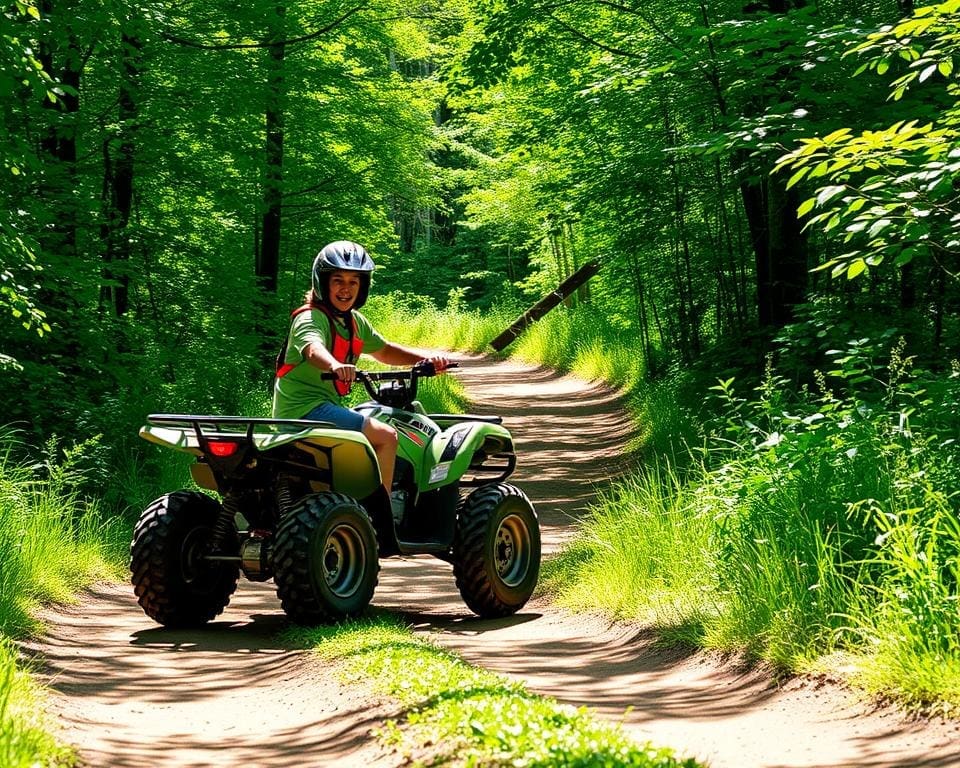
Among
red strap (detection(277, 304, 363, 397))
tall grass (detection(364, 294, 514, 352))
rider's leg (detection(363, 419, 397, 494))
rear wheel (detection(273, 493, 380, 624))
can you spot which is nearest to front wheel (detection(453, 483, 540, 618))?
rider's leg (detection(363, 419, 397, 494))

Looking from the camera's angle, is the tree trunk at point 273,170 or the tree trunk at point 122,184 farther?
the tree trunk at point 273,170

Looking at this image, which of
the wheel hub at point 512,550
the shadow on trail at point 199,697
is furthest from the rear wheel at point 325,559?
the wheel hub at point 512,550

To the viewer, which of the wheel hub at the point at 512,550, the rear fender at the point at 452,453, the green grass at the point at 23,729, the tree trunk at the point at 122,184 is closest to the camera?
the green grass at the point at 23,729

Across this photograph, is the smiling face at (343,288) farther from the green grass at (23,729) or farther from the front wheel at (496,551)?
the green grass at (23,729)

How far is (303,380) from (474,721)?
12.1 ft

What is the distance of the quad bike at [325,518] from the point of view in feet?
23.8

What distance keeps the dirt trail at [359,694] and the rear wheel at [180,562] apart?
0.57 ft

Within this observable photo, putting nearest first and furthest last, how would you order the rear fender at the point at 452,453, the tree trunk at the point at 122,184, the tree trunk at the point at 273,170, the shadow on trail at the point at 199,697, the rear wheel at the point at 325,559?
the shadow on trail at the point at 199,697, the rear wheel at the point at 325,559, the rear fender at the point at 452,453, the tree trunk at the point at 122,184, the tree trunk at the point at 273,170

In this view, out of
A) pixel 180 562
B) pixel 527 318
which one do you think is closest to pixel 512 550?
pixel 180 562

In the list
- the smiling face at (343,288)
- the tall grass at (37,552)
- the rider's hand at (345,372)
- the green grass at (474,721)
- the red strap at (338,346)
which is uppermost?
the smiling face at (343,288)

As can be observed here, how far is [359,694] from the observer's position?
5723 mm

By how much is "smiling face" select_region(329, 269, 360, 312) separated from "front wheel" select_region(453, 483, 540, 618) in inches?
64.2

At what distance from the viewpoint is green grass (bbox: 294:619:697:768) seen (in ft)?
13.3

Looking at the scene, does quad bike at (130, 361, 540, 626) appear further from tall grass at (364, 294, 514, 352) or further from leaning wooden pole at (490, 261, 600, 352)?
leaning wooden pole at (490, 261, 600, 352)
